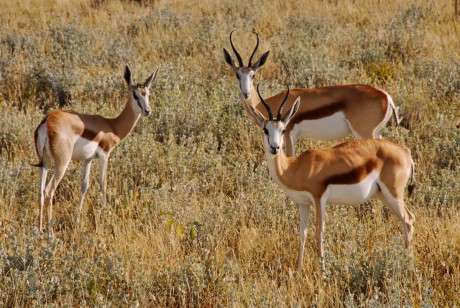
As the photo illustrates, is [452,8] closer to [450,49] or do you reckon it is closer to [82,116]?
[450,49]

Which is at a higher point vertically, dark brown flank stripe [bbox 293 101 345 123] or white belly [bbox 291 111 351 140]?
dark brown flank stripe [bbox 293 101 345 123]

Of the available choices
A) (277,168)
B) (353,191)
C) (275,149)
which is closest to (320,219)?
(353,191)

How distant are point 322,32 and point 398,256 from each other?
859cm

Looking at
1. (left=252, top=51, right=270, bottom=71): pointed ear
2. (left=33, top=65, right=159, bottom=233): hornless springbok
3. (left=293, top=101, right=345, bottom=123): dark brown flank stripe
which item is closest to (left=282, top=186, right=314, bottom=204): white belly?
(left=33, top=65, right=159, bottom=233): hornless springbok

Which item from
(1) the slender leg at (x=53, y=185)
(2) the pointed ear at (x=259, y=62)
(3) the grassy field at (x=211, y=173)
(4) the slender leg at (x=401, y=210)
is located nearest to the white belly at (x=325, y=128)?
(3) the grassy field at (x=211, y=173)

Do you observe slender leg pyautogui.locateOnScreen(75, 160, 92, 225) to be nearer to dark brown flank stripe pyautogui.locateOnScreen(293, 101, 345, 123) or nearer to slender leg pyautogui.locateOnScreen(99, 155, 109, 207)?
slender leg pyautogui.locateOnScreen(99, 155, 109, 207)

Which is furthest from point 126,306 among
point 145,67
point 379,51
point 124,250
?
point 379,51

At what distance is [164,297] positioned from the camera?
176 inches

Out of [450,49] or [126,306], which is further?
[450,49]

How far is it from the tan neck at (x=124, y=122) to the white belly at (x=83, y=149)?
0.49 metres

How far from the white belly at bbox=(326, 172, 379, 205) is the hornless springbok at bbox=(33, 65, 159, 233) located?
243 cm

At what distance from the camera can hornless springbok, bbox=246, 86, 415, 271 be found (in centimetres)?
514

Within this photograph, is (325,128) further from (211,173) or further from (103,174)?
(103,174)

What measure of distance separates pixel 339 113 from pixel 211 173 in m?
1.74
